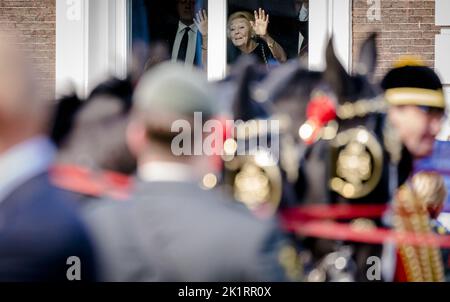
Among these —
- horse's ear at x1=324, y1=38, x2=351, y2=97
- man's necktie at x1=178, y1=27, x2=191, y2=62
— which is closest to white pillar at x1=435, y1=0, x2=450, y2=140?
horse's ear at x1=324, y1=38, x2=351, y2=97

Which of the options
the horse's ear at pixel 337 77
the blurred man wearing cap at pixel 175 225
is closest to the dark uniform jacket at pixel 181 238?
the blurred man wearing cap at pixel 175 225

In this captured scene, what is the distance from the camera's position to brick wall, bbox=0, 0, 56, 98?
10.4ft

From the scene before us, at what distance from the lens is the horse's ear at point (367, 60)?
3084 millimetres

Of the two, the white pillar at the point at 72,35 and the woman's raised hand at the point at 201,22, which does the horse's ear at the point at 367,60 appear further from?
the white pillar at the point at 72,35

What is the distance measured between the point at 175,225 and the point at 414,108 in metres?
0.91

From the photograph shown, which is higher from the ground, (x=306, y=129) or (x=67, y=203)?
(x=306, y=129)

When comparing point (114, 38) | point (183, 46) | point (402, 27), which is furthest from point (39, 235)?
point (402, 27)

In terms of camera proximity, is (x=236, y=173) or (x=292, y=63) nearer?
(x=236, y=173)

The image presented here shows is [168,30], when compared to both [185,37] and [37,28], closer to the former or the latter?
[185,37]

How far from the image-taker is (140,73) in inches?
118

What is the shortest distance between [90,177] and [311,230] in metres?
0.73

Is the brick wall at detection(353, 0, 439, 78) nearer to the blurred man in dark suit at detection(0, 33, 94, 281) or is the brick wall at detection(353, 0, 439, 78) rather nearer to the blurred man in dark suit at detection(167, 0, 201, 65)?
the blurred man in dark suit at detection(167, 0, 201, 65)
